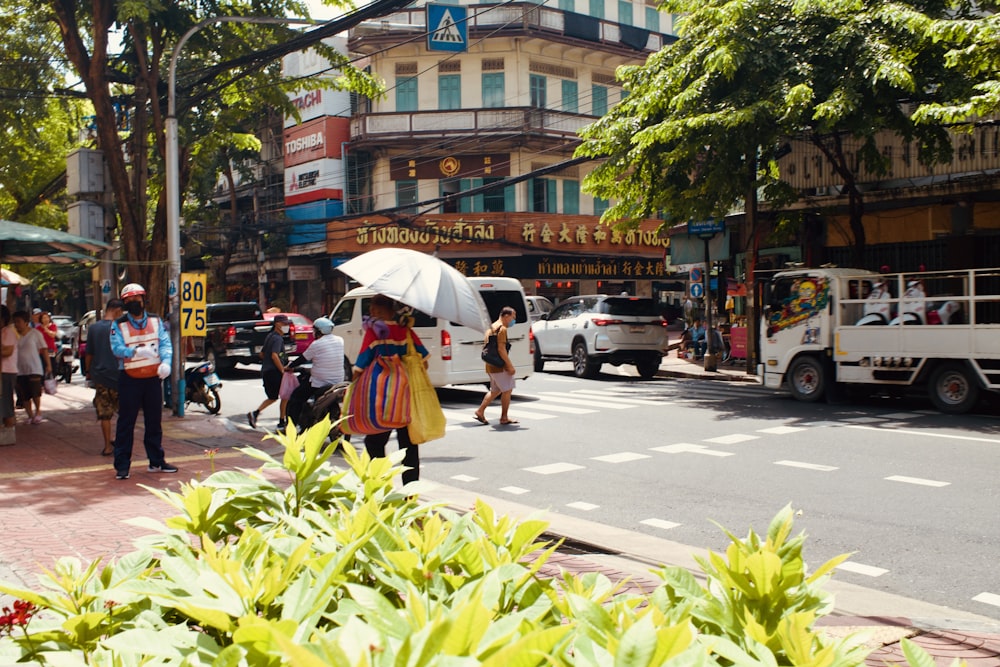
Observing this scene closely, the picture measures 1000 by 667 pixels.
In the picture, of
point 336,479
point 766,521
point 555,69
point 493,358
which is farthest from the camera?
point 555,69

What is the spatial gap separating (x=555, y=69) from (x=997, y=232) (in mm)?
19046

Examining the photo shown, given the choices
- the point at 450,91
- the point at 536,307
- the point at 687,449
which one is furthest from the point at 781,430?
the point at 450,91

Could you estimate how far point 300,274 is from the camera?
→ 3688cm

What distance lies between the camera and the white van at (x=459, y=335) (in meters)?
15.0

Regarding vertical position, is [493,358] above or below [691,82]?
below

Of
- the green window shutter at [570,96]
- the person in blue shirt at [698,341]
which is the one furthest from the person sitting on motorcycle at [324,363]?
the green window shutter at [570,96]

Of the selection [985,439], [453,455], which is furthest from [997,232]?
[453,455]

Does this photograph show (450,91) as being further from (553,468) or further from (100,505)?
(100,505)

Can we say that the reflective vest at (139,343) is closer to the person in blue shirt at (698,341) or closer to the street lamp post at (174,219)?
the street lamp post at (174,219)

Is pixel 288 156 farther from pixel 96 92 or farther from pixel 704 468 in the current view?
pixel 704 468

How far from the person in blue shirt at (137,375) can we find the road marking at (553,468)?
11.3ft

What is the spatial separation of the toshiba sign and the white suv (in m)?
17.0

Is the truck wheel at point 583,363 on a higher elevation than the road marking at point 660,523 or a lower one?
higher

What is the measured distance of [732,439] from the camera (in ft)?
36.4
